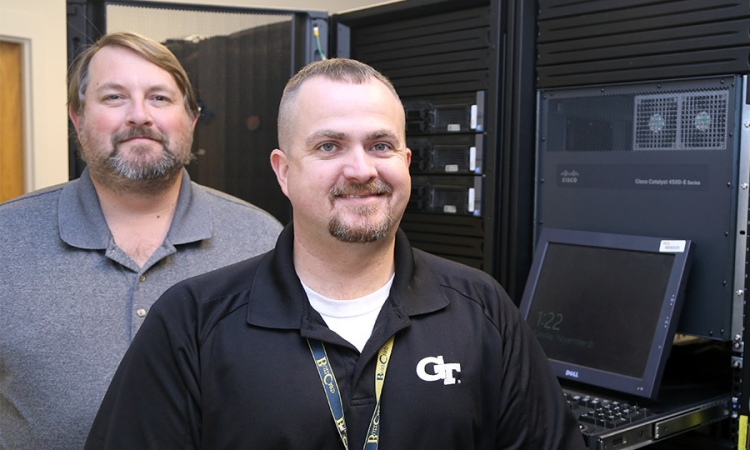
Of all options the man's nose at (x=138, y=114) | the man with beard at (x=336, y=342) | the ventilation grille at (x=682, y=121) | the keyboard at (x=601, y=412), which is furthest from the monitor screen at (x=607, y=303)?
the man's nose at (x=138, y=114)

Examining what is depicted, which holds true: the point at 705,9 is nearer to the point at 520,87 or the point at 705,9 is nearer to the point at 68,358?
the point at 520,87

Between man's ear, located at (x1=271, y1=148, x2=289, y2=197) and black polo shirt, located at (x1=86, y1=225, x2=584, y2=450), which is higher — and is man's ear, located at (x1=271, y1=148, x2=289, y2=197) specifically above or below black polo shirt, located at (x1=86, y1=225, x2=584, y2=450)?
above

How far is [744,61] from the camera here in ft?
5.30

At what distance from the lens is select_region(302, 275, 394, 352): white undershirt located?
118 cm

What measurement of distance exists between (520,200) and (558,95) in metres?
0.30

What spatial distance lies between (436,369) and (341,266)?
0.22m

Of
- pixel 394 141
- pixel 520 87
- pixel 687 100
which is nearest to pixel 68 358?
pixel 394 141

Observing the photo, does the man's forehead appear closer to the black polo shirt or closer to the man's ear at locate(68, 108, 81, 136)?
the man's ear at locate(68, 108, 81, 136)

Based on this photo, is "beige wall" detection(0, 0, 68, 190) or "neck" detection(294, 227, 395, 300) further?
"beige wall" detection(0, 0, 68, 190)

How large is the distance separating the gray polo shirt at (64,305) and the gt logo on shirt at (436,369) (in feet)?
2.45

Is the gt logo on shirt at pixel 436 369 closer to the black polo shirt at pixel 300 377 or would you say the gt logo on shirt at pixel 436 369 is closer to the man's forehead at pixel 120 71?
the black polo shirt at pixel 300 377

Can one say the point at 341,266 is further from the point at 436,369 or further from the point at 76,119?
the point at 76,119

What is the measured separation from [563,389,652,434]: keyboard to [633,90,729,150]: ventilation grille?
604 millimetres

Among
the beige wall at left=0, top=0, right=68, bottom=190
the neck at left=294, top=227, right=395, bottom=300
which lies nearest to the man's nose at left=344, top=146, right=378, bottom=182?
the neck at left=294, top=227, right=395, bottom=300
